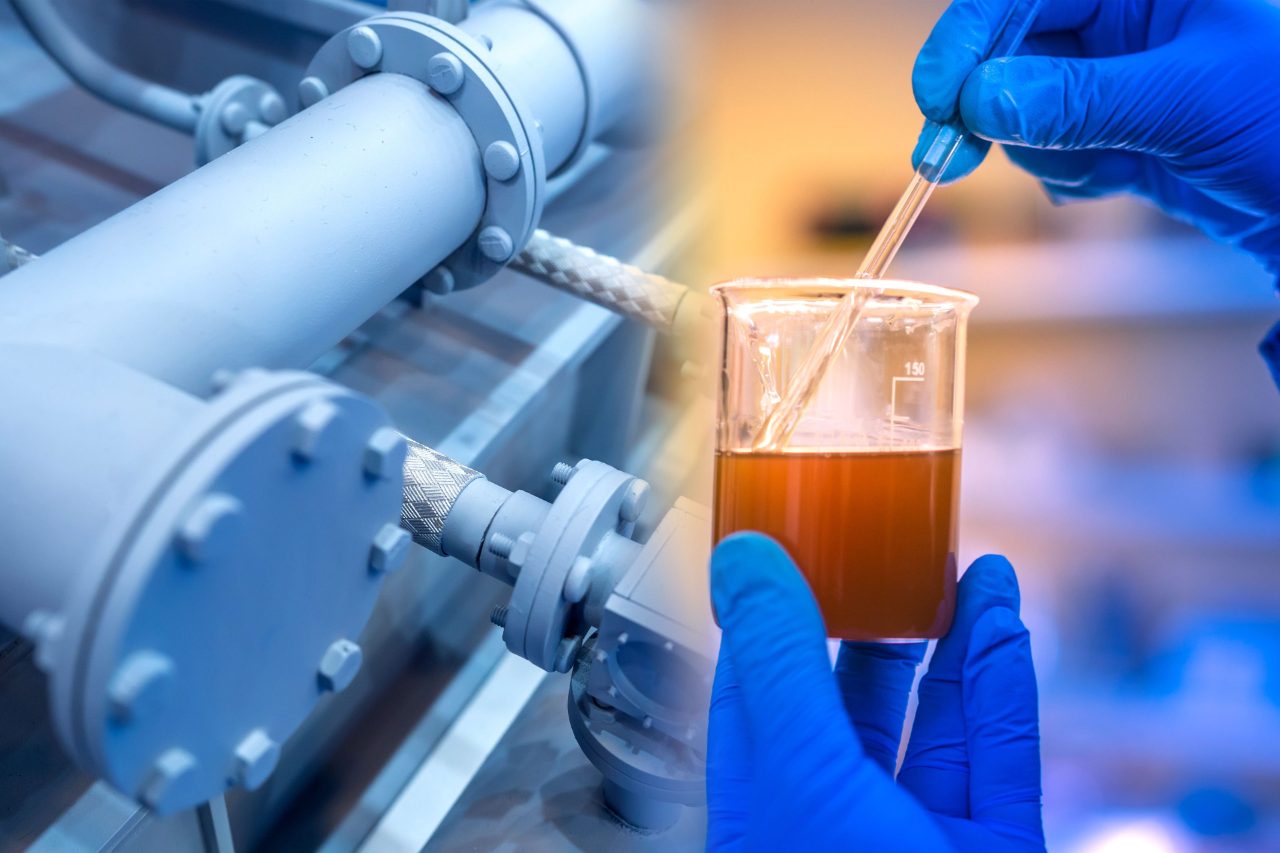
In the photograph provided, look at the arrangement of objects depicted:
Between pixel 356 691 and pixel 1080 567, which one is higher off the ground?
pixel 356 691

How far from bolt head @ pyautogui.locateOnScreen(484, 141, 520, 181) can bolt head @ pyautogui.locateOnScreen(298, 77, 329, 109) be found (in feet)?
0.54

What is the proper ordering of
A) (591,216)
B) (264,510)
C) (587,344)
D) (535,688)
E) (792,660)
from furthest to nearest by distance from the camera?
(591,216) < (587,344) < (535,688) < (792,660) < (264,510)

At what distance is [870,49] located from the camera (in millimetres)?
1172

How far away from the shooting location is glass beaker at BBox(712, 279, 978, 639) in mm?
626

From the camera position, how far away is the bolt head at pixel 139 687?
422 mm

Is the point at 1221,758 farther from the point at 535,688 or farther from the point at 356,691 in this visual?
the point at 356,691

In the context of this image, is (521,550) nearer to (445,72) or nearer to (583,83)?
(445,72)

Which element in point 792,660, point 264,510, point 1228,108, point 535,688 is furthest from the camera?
point 535,688

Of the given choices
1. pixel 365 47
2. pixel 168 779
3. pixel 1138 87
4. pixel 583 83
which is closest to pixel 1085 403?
pixel 1138 87

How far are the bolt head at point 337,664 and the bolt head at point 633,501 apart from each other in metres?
0.24

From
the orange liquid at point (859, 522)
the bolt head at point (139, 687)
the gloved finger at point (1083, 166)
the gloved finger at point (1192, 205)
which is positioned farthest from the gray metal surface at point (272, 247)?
the gloved finger at point (1192, 205)

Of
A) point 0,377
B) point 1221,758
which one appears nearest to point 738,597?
point 0,377

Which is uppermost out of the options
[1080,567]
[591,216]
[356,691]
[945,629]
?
[591,216]

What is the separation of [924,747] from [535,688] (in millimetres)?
442
